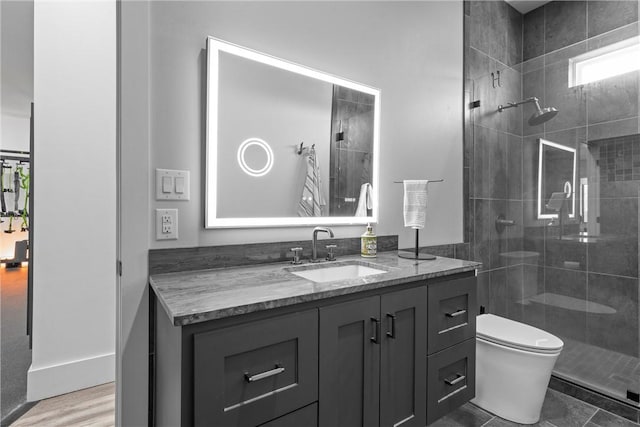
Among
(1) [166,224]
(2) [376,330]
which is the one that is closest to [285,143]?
(1) [166,224]

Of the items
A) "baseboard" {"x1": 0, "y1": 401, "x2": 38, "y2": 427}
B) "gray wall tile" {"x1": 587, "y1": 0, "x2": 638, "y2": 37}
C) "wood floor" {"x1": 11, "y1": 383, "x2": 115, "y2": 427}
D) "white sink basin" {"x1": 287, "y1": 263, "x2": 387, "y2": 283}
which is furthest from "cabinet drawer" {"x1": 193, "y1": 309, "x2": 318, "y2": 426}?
"gray wall tile" {"x1": 587, "y1": 0, "x2": 638, "y2": 37}

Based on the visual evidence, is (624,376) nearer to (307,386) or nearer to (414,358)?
(414,358)

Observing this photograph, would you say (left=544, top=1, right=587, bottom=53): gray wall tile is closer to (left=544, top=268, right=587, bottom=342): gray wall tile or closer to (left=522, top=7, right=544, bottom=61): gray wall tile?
(left=522, top=7, right=544, bottom=61): gray wall tile

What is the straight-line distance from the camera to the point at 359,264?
64.4 inches

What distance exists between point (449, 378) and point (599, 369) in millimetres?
1301

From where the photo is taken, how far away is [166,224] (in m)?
1.28

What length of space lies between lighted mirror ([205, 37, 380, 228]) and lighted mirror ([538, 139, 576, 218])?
Answer: 1.33 metres

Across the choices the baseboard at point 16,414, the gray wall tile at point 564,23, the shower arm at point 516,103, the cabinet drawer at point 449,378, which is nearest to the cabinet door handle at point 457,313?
the cabinet drawer at point 449,378

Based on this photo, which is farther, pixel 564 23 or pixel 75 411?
pixel 564 23

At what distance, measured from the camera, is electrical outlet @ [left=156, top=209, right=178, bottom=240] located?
4.15 feet

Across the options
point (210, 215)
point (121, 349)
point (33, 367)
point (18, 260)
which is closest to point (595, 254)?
point (210, 215)

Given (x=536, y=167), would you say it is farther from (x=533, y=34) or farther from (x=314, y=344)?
(x=314, y=344)

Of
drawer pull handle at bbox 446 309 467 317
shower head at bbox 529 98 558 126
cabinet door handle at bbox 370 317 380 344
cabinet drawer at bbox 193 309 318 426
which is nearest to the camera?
cabinet drawer at bbox 193 309 318 426

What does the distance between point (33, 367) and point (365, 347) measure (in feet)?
6.87
